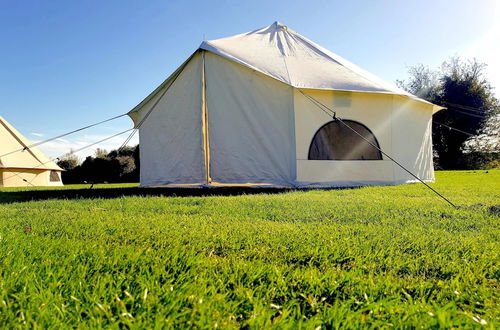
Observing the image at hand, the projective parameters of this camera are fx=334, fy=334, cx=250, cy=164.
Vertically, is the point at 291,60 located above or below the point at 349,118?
above

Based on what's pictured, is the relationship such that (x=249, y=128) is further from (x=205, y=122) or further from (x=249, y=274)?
(x=249, y=274)

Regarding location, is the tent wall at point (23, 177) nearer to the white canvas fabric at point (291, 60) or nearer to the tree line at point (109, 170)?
the tree line at point (109, 170)

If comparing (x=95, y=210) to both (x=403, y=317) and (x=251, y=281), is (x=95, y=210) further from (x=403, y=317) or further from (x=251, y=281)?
(x=403, y=317)

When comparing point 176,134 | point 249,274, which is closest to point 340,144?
point 176,134

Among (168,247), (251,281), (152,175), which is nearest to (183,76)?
(152,175)

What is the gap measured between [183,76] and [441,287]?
615cm

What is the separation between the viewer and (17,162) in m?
12.9

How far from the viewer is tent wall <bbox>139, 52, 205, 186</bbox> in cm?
Answer: 623

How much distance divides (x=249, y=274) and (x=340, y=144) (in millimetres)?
5506

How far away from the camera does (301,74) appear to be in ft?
20.4

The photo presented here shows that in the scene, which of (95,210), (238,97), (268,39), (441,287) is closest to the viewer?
(441,287)

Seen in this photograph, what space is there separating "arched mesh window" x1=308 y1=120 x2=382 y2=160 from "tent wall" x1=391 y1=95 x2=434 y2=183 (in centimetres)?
64

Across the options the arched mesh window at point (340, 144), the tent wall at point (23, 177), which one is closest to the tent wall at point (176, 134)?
the arched mesh window at point (340, 144)

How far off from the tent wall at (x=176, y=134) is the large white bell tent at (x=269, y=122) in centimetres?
2
